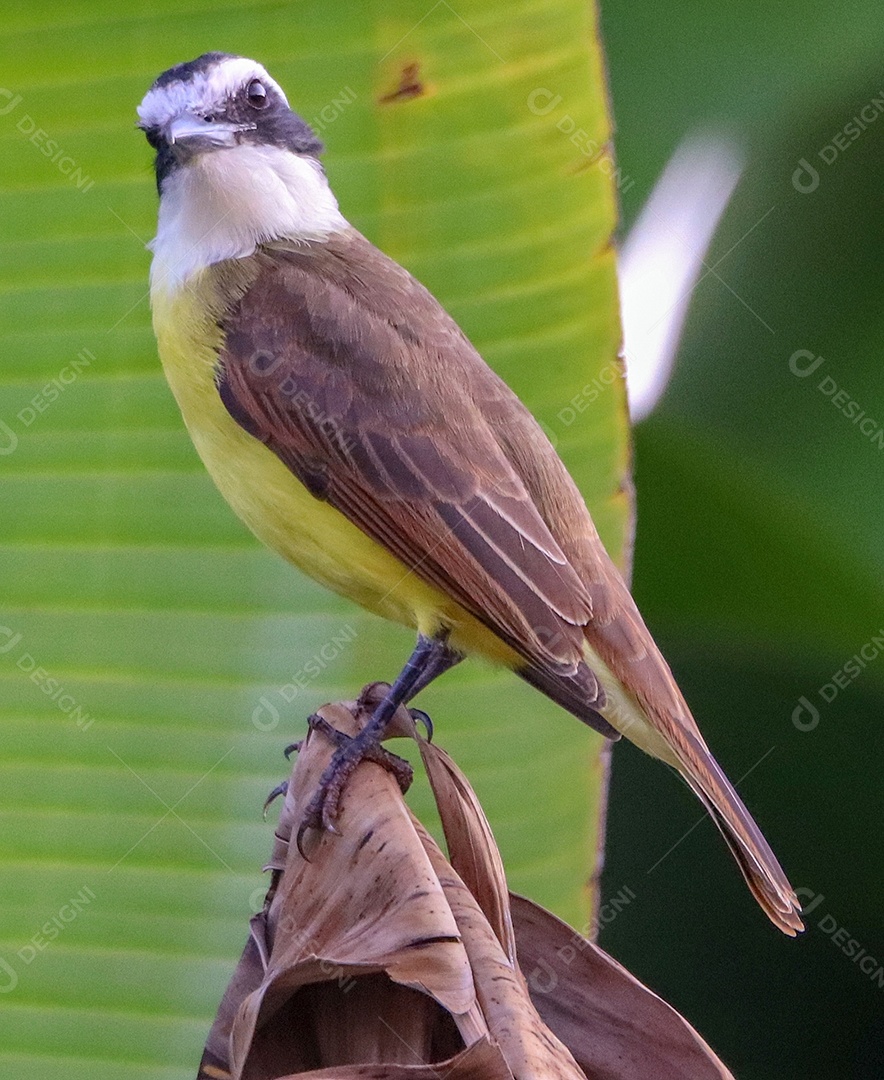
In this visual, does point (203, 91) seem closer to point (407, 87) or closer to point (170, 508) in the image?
point (407, 87)

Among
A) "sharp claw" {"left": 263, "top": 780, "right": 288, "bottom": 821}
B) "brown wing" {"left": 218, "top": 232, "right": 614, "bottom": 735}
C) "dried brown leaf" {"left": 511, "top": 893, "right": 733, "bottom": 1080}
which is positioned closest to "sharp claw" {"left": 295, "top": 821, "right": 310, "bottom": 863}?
"dried brown leaf" {"left": 511, "top": 893, "right": 733, "bottom": 1080}

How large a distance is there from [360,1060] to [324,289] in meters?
1.51

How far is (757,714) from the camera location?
280 cm

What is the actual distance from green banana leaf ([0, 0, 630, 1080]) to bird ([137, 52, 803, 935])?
12 centimetres

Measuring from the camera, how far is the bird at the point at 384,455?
2.18 metres

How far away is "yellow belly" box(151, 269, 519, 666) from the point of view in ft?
7.11

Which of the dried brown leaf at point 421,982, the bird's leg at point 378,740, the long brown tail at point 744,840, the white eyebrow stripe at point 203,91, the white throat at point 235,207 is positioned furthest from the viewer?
the white throat at point 235,207

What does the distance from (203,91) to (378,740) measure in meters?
1.13

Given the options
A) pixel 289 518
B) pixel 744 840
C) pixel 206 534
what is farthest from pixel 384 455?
pixel 744 840

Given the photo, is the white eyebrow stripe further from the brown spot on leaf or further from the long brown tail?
the long brown tail

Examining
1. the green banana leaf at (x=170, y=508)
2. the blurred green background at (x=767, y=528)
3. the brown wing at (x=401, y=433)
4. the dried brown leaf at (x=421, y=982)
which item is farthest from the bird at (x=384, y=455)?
the dried brown leaf at (x=421, y=982)

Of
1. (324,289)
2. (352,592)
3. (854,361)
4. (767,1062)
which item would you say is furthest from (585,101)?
(767,1062)

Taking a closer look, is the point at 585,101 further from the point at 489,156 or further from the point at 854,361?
the point at 854,361

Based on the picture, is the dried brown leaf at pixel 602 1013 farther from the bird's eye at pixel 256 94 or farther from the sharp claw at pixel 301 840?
the bird's eye at pixel 256 94
